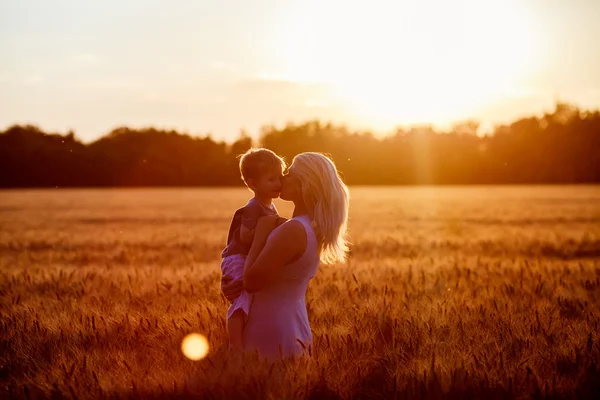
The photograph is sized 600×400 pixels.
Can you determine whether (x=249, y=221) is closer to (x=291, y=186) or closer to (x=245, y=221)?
(x=245, y=221)

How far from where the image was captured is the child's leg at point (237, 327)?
14.1 ft

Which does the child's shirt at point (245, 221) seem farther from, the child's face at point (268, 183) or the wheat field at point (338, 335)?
the wheat field at point (338, 335)

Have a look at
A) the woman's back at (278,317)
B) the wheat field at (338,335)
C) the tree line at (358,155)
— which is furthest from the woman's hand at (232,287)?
the tree line at (358,155)

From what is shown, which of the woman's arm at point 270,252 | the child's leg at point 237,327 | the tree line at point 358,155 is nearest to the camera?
the woman's arm at point 270,252

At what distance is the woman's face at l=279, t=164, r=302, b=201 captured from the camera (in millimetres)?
4090

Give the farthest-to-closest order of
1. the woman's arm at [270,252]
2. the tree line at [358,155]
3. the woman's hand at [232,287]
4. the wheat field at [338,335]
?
the tree line at [358,155] < the woman's hand at [232,287] < the woman's arm at [270,252] < the wheat field at [338,335]

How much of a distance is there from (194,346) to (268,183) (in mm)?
1328

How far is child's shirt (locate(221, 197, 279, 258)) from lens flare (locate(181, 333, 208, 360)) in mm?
653

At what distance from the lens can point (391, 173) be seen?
3339 inches

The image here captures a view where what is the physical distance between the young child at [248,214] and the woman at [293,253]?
0.20 ft

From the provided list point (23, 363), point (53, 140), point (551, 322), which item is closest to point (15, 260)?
point (23, 363)

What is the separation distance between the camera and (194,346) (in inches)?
181

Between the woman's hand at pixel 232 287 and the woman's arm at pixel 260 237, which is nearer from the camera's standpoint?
the woman's arm at pixel 260 237

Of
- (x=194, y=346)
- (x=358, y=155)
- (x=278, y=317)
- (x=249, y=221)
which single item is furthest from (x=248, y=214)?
(x=358, y=155)
